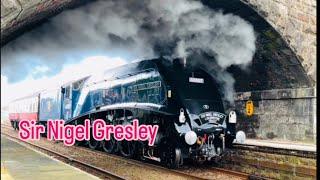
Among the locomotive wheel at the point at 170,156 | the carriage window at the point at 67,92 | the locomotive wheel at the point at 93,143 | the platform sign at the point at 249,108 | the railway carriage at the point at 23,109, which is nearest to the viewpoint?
the railway carriage at the point at 23,109

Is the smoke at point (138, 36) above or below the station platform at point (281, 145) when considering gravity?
above

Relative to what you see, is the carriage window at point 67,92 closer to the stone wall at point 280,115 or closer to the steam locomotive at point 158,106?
the steam locomotive at point 158,106

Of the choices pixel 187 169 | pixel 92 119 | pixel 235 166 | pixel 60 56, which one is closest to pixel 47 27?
pixel 60 56

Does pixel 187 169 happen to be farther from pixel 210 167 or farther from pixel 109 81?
pixel 109 81

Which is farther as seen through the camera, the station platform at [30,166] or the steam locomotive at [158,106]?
the steam locomotive at [158,106]

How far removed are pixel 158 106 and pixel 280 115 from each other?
242 cm

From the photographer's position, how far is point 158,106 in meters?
6.01

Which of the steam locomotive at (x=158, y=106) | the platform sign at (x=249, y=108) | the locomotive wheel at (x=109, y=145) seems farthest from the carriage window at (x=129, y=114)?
the platform sign at (x=249, y=108)

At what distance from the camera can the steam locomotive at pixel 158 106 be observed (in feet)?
18.2

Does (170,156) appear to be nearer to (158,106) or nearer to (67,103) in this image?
(158,106)

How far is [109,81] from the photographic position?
622 centimetres

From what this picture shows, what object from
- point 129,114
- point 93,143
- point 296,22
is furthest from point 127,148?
point 296,22

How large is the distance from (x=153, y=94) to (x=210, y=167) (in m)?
1.27

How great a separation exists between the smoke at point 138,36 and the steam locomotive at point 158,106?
34cm
